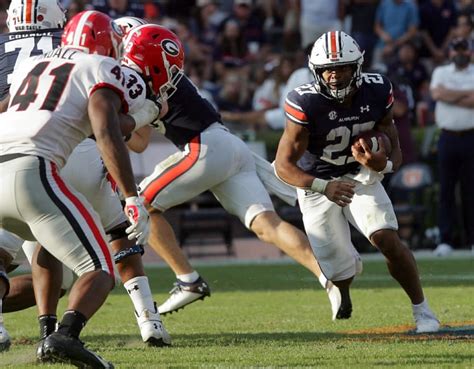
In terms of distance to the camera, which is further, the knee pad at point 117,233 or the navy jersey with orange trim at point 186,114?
the navy jersey with orange trim at point 186,114

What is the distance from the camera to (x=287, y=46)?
1611 centimetres

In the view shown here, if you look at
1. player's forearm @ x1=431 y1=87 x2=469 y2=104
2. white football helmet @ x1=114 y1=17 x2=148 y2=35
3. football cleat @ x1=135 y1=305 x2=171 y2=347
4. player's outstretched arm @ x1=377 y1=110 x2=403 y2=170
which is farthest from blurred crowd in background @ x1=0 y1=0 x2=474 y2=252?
football cleat @ x1=135 y1=305 x2=171 y2=347

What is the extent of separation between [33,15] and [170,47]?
0.84m

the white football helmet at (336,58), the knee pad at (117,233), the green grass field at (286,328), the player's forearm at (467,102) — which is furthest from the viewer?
the player's forearm at (467,102)

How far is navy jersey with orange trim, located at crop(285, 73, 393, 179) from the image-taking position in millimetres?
6941

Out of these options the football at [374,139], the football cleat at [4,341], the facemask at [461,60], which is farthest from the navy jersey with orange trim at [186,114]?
the facemask at [461,60]

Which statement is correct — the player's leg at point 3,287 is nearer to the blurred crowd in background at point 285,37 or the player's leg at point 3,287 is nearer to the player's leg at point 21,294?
the player's leg at point 21,294

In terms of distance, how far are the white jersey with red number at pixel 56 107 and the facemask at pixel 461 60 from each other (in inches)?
282

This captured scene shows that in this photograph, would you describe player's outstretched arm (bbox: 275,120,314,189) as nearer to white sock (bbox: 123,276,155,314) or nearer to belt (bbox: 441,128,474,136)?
white sock (bbox: 123,276,155,314)

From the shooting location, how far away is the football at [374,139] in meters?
6.84

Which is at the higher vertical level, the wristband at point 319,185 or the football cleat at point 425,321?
the wristband at point 319,185

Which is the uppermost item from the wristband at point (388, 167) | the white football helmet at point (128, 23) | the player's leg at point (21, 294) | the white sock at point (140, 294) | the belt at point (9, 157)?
the belt at point (9, 157)

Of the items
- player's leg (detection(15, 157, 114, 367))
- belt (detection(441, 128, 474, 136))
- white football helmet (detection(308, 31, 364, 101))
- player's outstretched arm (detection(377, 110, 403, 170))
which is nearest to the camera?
player's leg (detection(15, 157, 114, 367))

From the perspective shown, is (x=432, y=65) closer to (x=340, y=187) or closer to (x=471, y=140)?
(x=471, y=140)
